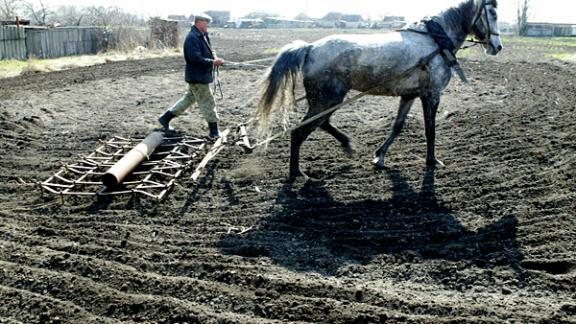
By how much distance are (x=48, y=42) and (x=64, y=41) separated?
1.36 m

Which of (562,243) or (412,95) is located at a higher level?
(412,95)

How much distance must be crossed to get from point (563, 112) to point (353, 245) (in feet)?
21.6

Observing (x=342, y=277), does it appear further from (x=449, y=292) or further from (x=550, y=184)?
(x=550, y=184)

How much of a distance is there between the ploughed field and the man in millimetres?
694

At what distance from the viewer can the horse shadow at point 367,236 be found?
4.82 metres

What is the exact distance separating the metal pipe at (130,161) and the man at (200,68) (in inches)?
39.2

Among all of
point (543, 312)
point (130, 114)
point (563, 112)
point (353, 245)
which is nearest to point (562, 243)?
point (543, 312)

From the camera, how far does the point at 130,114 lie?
1115 centimetres

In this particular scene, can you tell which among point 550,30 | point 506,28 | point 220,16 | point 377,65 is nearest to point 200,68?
point 377,65

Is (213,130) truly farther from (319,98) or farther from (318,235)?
(318,235)

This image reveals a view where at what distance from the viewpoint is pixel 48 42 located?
1044 inches

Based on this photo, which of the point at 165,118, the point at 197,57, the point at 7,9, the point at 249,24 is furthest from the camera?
the point at 249,24

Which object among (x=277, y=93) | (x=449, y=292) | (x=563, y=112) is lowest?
(x=449, y=292)

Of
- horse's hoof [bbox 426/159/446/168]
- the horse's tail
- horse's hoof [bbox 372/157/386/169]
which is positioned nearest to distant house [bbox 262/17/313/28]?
→ horse's hoof [bbox 372/157/386/169]
